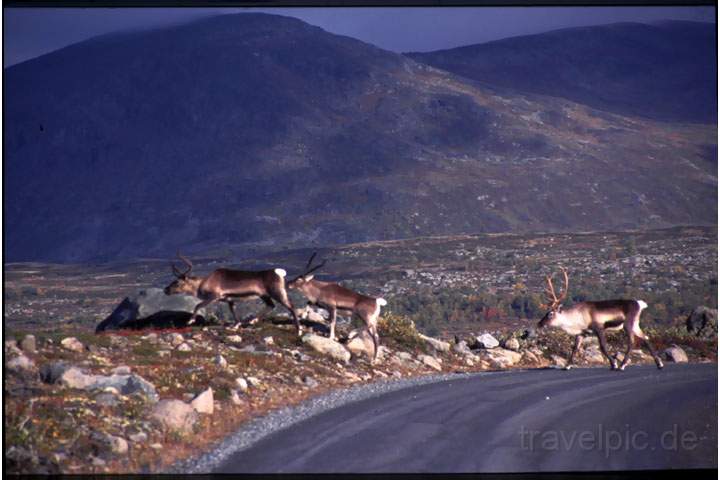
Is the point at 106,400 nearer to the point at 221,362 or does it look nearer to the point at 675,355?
the point at 221,362

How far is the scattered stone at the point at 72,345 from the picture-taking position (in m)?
21.5

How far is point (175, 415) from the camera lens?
17.1m

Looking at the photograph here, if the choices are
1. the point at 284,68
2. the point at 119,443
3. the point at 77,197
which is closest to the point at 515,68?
the point at 284,68

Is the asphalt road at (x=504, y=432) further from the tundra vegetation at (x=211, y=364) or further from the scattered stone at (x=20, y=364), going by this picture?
the scattered stone at (x=20, y=364)

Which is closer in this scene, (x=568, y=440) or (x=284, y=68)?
(x=568, y=440)

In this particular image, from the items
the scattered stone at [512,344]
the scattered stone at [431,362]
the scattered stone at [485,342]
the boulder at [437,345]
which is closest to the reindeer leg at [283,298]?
the scattered stone at [431,362]

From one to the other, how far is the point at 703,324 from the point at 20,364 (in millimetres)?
23418

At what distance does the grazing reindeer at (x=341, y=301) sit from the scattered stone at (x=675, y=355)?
9.37 meters

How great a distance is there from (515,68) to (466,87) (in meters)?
18.9

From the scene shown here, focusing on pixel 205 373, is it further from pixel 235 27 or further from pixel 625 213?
pixel 235 27

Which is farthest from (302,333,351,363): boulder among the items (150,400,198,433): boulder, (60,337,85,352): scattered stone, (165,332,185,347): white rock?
(150,400,198,433): boulder

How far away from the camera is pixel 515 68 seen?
602 ft

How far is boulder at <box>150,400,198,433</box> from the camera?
667 inches

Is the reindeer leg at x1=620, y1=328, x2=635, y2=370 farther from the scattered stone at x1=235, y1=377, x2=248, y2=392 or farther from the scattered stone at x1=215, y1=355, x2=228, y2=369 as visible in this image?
the scattered stone at x1=235, y1=377, x2=248, y2=392
